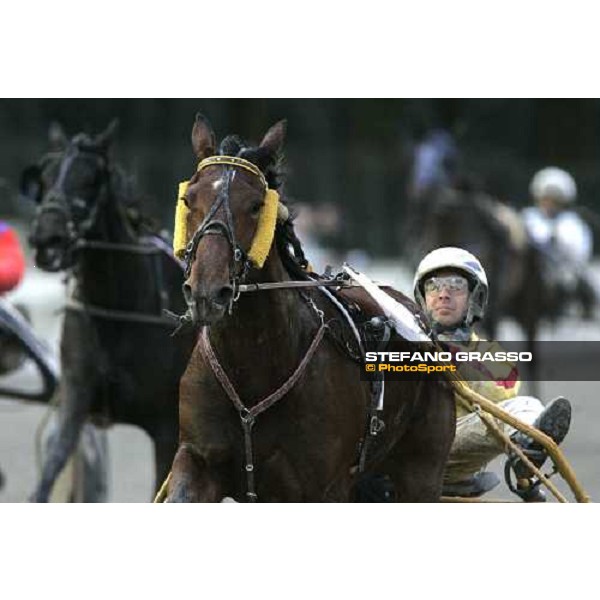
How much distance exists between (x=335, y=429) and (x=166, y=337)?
79.7 inches

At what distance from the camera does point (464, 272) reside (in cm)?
587

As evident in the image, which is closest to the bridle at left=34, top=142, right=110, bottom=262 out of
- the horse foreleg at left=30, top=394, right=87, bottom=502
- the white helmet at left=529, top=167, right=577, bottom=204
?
the horse foreleg at left=30, top=394, right=87, bottom=502

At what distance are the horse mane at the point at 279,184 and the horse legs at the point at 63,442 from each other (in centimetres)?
202

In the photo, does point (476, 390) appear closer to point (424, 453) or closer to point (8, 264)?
point (424, 453)

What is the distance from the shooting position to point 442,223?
14.8 meters

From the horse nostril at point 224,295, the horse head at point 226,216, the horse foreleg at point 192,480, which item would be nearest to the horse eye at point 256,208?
the horse head at point 226,216

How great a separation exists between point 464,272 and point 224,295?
130 cm

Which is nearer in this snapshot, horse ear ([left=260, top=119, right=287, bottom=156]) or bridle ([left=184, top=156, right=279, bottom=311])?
bridle ([left=184, top=156, right=279, bottom=311])

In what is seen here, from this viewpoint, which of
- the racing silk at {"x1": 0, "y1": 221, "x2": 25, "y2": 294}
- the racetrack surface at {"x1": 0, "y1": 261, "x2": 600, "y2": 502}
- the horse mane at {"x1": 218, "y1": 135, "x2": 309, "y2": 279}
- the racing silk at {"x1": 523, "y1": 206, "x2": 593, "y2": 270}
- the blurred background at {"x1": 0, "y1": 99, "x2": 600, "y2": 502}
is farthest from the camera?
the racing silk at {"x1": 523, "y1": 206, "x2": 593, "y2": 270}

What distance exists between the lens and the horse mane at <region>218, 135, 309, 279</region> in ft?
16.9

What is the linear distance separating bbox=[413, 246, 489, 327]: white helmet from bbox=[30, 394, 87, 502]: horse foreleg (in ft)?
6.10

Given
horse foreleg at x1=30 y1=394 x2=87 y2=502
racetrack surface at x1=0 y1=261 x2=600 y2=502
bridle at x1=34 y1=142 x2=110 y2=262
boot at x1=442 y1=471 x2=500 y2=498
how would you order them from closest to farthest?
boot at x1=442 y1=471 x2=500 y2=498 → racetrack surface at x1=0 y1=261 x2=600 y2=502 → horse foreleg at x1=30 y1=394 x2=87 y2=502 → bridle at x1=34 y1=142 x2=110 y2=262

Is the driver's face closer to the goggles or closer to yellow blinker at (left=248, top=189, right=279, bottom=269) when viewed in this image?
the goggles
